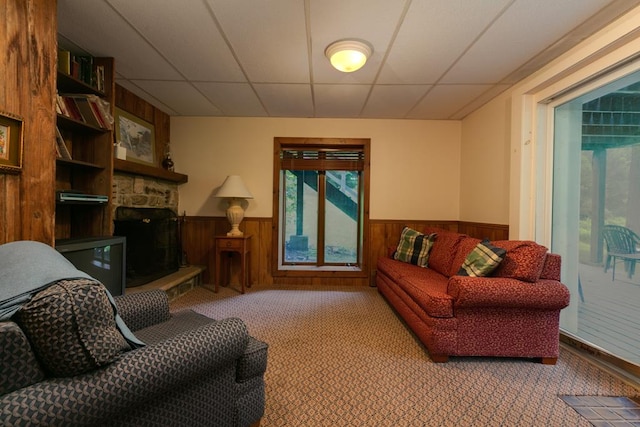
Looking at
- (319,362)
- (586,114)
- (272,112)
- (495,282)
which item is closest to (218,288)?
(319,362)

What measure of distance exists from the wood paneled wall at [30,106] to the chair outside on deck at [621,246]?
372cm

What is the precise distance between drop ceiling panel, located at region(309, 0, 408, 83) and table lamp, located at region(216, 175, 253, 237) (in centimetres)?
175

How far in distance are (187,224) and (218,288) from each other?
1.04m

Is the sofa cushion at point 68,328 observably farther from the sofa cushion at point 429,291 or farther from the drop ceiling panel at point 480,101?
the drop ceiling panel at point 480,101

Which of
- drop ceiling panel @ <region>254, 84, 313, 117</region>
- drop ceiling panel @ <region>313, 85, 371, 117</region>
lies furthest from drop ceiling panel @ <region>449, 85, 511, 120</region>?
drop ceiling panel @ <region>254, 84, 313, 117</region>

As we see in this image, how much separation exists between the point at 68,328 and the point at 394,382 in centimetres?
167

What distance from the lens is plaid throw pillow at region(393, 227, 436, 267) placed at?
3047 mm

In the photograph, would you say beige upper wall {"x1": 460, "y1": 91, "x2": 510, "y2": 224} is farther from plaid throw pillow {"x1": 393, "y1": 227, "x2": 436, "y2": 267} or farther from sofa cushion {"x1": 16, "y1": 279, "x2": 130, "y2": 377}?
sofa cushion {"x1": 16, "y1": 279, "x2": 130, "y2": 377}

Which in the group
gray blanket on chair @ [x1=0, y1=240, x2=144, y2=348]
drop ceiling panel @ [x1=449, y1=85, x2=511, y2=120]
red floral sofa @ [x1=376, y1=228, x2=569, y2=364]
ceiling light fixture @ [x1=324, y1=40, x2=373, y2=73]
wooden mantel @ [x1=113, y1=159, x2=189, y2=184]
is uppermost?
drop ceiling panel @ [x1=449, y1=85, x2=511, y2=120]

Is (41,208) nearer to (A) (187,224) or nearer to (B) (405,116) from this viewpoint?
(A) (187,224)

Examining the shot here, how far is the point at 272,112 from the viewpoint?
3.51 metres

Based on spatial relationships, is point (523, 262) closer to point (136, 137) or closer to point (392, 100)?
point (392, 100)

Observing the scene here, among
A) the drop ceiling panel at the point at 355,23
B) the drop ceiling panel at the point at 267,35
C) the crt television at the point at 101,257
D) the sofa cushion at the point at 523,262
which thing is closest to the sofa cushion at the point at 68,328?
the crt television at the point at 101,257

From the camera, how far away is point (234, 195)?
131 inches
